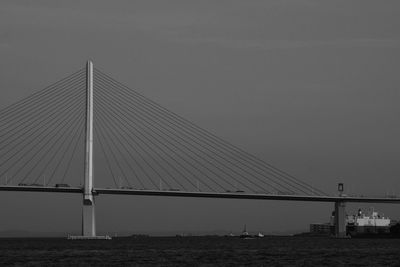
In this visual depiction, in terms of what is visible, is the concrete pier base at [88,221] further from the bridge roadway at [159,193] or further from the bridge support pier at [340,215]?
the bridge support pier at [340,215]

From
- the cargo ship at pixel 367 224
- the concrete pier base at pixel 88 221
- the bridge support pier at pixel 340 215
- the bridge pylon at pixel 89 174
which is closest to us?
the bridge pylon at pixel 89 174

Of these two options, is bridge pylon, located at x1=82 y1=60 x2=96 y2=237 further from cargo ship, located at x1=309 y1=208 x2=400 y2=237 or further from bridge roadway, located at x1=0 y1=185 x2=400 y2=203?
cargo ship, located at x1=309 y1=208 x2=400 y2=237

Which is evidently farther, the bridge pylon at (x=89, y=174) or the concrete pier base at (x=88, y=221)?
the concrete pier base at (x=88, y=221)

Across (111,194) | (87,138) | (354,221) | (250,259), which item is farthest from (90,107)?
(354,221)

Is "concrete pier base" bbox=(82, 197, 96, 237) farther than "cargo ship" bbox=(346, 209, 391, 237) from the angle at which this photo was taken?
No

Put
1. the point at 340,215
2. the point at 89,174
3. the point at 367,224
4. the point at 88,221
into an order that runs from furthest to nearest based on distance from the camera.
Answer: the point at 367,224
the point at 340,215
the point at 88,221
the point at 89,174

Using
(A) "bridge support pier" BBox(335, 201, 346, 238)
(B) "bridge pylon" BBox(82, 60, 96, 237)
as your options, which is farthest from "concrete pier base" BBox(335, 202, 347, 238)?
(B) "bridge pylon" BBox(82, 60, 96, 237)

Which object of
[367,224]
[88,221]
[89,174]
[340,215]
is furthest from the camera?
[367,224]

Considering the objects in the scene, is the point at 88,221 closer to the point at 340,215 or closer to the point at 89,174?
the point at 89,174

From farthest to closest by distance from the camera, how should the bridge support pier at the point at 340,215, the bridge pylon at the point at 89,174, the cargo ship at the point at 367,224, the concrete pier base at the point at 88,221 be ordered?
the cargo ship at the point at 367,224, the bridge support pier at the point at 340,215, the concrete pier base at the point at 88,221, the bridge pylon at the point at 89,174

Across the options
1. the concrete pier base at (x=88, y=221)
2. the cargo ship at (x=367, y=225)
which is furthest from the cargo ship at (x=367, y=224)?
the concrete pier base at (x=88, y=221)

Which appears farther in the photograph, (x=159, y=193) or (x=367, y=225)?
(x=367, y=225)

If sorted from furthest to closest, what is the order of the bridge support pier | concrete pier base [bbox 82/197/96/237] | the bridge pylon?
1. the bridge support pier
2. concrete pier base [bbox 82/197/96/237]
3. the bridge pylon

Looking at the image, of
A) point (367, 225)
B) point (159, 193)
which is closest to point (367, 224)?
point (367, 225)
